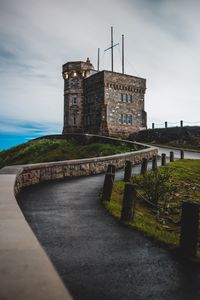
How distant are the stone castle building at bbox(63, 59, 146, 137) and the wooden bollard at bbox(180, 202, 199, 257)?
39.1m

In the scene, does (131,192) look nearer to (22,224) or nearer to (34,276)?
(22,224)

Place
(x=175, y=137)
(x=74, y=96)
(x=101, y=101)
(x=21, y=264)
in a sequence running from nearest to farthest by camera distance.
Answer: (x=21, y=264)
(x=175, y=137)
(x=101, y=101)
(x=74, y=96)

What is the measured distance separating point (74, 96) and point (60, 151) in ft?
68.2

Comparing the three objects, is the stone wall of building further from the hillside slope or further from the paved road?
the paved road

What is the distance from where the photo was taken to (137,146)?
25500mm

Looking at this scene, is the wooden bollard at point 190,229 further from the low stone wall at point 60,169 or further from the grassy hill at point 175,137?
the grassy hill at point 175,137

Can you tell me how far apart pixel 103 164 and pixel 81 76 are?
3795cm

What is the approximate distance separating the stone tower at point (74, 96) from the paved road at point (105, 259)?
140 feet

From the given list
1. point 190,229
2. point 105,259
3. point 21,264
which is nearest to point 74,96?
point 190,229

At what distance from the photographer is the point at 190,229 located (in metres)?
4.70

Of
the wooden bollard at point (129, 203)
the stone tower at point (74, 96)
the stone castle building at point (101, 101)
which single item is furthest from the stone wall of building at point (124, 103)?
the wooden bollard at point (129, 203)

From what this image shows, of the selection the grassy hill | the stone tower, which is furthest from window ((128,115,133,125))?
the stone tower

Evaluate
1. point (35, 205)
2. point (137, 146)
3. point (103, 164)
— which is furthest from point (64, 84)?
point (35, 205)

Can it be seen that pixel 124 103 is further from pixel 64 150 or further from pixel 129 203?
pixel 129 203
